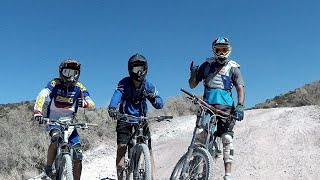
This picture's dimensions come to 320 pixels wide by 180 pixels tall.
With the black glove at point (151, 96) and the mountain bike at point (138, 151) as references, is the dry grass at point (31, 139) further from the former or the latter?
the black glove at point (151, 96)

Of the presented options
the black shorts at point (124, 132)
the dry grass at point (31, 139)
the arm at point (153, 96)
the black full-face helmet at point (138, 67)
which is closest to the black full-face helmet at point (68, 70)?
the black full-face helmet at point (138, 67)

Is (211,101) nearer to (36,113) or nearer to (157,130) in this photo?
(36,113)

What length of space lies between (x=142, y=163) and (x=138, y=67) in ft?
4.48

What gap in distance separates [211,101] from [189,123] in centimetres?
840

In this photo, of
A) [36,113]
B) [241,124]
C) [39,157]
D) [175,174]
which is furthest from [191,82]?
[39,157]

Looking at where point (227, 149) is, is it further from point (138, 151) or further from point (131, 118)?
point (131, 118)

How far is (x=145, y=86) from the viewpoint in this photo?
6883mm

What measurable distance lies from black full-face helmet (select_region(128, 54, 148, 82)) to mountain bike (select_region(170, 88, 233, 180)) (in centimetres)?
77

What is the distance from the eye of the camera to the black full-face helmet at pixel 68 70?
23.0 feet

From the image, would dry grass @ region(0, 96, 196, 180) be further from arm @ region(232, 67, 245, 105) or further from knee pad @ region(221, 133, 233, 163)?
arm @ region(232, 67, 245, 105)

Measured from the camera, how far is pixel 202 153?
589 centimetres

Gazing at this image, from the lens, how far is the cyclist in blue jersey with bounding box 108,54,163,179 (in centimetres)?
672

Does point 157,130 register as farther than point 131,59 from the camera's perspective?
Yes

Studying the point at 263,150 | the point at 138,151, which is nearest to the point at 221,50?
the point at 138,151
